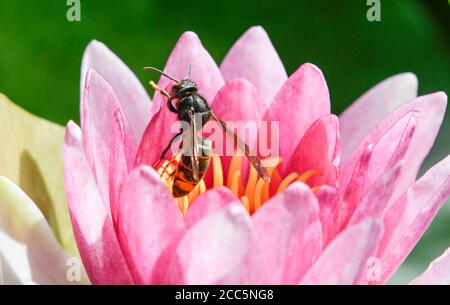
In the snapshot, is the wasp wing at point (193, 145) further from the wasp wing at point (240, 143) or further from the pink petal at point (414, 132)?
the pink petal at point (414, 132)

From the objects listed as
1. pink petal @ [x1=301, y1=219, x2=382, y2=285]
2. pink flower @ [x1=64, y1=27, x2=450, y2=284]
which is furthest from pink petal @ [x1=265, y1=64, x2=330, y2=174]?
pink petal @ [x1=301, y1=219, x2=382, y2=285]

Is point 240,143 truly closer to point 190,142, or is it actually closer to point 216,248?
point 190,142

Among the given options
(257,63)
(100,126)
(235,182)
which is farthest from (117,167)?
(257,63)

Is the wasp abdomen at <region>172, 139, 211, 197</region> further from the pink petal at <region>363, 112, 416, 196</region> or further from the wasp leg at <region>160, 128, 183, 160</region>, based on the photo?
the pink petal at <region>363, 112, 416, 196</region>

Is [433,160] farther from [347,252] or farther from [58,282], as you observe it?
[58,282]
